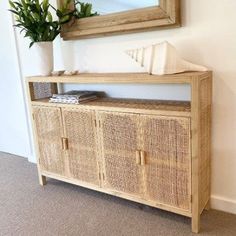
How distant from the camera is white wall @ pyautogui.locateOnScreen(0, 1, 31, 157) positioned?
254 centimetres

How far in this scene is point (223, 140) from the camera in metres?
1.69

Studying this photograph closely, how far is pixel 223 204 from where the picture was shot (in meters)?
1.76

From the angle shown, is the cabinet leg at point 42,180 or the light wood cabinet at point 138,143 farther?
the cabinet leg at point 42,180

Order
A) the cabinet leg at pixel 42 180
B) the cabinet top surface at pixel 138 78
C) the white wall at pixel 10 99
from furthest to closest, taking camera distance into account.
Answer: the white wall at pixel 10 99
the cabinet leg at pixel 42 180
the cabinet top surface at pixel 138 78

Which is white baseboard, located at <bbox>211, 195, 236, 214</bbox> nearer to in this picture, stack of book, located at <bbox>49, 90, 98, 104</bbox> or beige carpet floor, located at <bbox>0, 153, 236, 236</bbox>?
beige carpet floor, located at <bbox>0, 153, 236, 236</bbox>

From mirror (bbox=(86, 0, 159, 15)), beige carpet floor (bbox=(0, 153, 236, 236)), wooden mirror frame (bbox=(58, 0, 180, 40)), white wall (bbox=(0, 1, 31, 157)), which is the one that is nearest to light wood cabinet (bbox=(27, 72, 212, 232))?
beige carpet floor (bbox=(0, 153, 236, 236))

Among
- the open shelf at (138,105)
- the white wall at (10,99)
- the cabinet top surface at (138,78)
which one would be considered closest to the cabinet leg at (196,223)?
the open shelf at (138,105)

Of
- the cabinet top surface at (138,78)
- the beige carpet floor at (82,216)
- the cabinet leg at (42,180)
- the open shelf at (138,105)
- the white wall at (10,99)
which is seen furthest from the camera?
the white wall at (10,99)

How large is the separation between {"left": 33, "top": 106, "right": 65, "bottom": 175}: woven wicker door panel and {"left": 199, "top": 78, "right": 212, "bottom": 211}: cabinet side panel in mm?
1005

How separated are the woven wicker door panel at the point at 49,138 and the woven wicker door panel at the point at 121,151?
0.41 metres

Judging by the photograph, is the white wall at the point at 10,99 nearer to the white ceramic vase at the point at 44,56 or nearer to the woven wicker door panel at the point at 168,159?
the white ceramic vase at the point at 44,56

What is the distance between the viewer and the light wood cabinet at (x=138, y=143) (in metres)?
1.51

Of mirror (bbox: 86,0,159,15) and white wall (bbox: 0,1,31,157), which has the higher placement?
mirror (bbox: 86,0,159,15)

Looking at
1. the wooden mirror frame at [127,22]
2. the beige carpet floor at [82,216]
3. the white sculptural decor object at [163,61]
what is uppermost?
the wooden mirror frame at [127,22]
